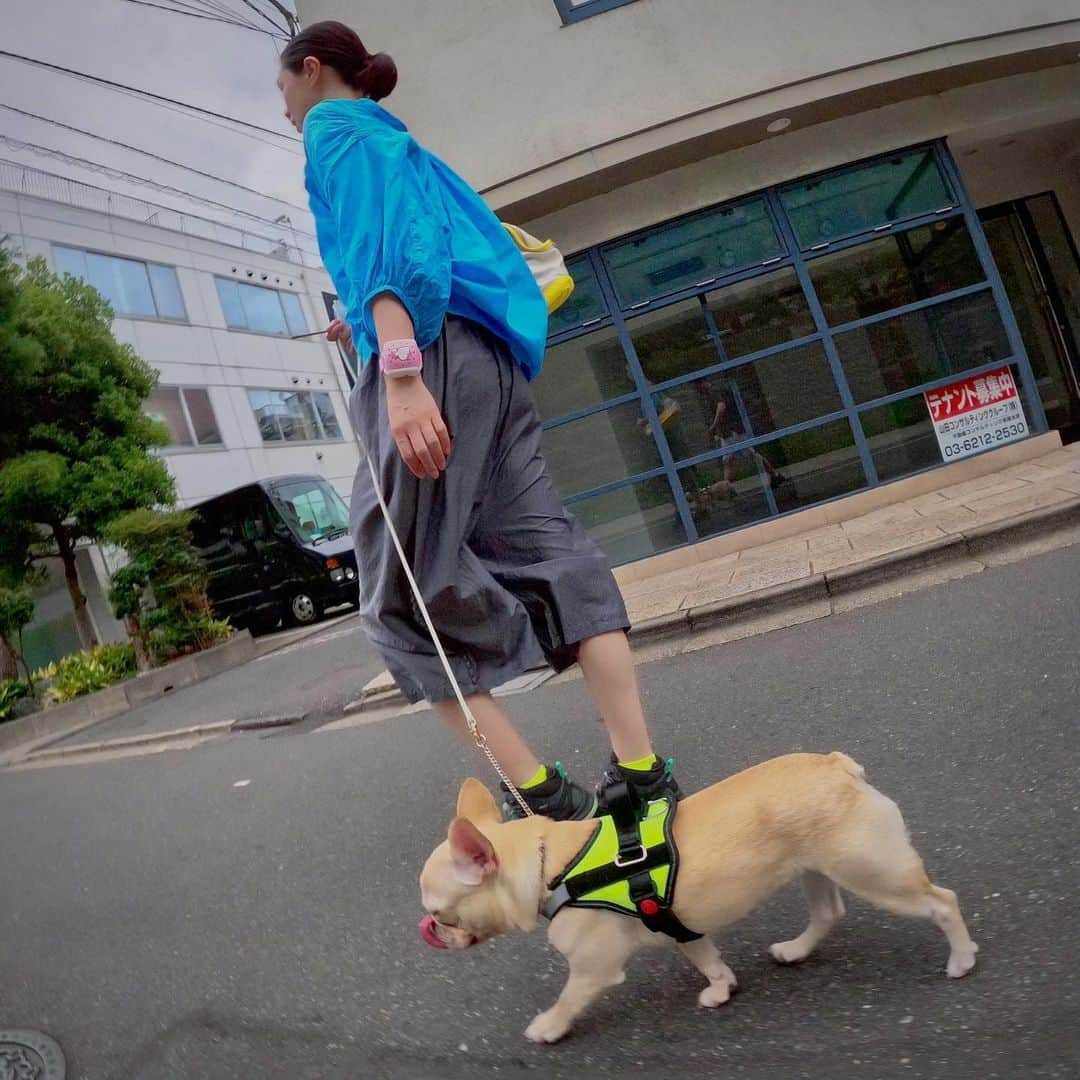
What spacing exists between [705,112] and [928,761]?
6606 mm

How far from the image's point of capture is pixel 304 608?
55.6 feet

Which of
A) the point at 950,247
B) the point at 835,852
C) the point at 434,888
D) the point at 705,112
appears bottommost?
the point at 835,852

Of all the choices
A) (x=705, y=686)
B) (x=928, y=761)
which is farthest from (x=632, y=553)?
(x=928, y=761)

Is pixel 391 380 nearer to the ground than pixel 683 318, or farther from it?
nearer to the ground

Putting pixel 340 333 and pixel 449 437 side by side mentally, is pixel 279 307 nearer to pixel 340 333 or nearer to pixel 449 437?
pixel 340 333

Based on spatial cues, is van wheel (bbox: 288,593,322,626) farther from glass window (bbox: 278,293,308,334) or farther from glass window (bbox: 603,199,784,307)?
glass window (bbox: 278,293,308,334)

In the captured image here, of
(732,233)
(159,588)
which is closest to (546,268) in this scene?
(732,233)

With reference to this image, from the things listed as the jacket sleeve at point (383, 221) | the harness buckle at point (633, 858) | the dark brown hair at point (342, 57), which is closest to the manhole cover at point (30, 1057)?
the harness buckle at point (633, 858)

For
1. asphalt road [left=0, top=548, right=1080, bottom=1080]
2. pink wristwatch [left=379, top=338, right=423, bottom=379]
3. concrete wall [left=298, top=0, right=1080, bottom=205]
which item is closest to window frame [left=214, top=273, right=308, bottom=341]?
concrete wall [left=298, top=0, right=1080, bottom=205]

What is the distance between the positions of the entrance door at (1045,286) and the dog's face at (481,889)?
403 inches

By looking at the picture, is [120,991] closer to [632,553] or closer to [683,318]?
[632,553]

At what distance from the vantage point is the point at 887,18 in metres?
8.00

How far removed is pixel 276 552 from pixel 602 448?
943 centimetres

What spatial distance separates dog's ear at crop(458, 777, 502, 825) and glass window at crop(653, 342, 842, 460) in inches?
277
